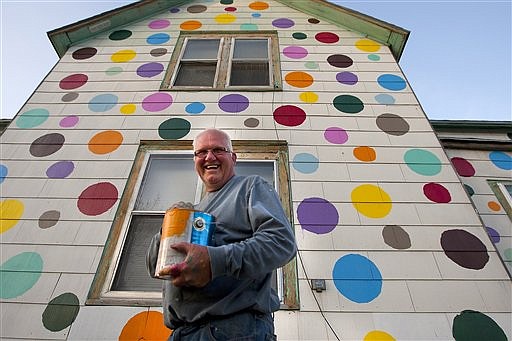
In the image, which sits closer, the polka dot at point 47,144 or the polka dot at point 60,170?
the polka dot at point 60,170

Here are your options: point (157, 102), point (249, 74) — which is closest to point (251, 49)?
point (249, 74)

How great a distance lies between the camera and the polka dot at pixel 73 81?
462cm

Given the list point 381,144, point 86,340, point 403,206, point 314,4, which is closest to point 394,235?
point 403,206

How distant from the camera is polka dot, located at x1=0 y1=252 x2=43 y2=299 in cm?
284

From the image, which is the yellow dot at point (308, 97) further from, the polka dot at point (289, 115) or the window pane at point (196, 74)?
the window pane at point (196, 74)

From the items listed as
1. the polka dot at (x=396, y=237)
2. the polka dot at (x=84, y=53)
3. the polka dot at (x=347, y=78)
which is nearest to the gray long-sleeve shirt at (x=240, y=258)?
the polka dot at (x=396, y=237)

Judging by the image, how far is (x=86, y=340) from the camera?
2.58m

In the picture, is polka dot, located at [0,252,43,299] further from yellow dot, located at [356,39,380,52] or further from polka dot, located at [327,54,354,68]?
yellow dot, located at [356,39,380,52]

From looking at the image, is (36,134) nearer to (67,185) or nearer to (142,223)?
(67,185)

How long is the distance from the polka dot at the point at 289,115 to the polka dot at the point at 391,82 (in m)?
1.22

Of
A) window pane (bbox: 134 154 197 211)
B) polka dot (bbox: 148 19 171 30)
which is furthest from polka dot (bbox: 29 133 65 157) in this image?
polka dot (bbox: 148 19 171 30)

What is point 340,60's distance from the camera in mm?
4883

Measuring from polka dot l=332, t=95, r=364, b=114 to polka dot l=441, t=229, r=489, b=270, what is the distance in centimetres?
172

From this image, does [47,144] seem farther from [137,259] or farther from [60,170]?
[137,259]
